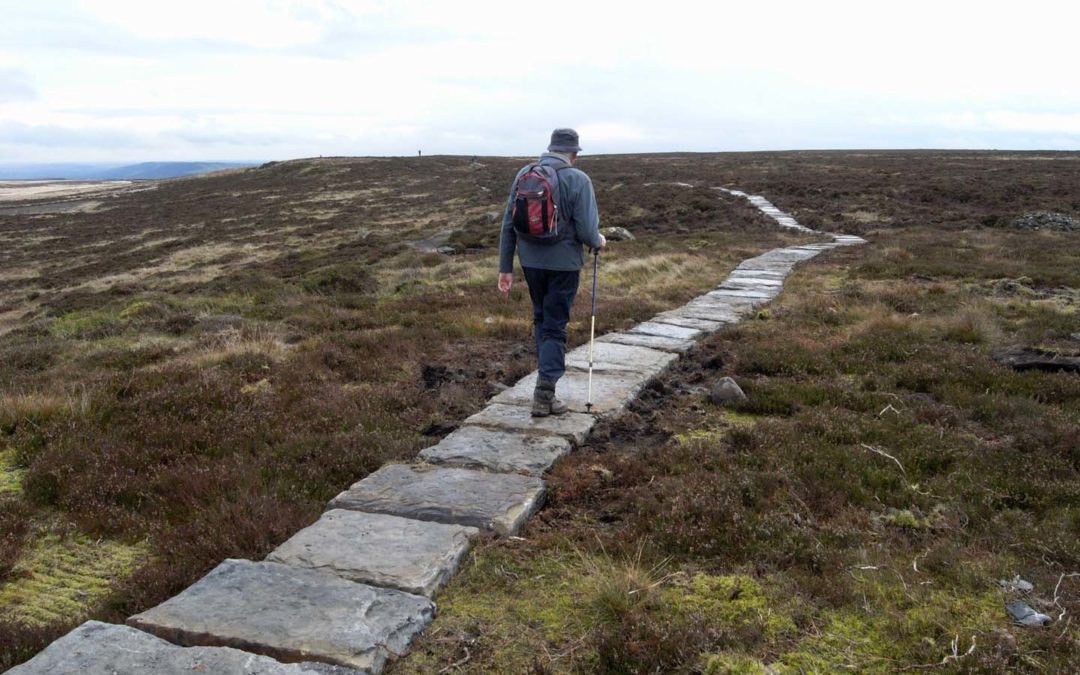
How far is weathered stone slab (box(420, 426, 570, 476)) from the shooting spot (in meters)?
4.80

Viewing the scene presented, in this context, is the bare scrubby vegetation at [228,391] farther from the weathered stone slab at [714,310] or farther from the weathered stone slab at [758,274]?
the weathered stone slab at [714,310]

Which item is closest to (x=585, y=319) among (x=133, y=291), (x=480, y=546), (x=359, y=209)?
(x=480, y=546)

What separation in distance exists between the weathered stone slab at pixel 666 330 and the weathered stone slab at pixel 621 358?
0.78m

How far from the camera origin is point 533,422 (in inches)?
220

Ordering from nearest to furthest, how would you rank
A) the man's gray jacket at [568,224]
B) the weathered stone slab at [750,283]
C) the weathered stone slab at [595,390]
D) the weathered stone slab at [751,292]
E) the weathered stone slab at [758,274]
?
the man's gray jacket at [568,224], the weathered stone slab at [595,390], the weathered stone slab at [751,292], the weathered stone slab at [750,283], the weathered stone slab at [758,274]

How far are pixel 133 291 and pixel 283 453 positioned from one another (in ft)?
58.6

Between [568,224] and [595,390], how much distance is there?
1551 millimetres

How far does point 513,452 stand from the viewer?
5.01 meters

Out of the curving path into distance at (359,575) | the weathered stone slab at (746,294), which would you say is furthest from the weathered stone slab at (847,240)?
the curving path into distance at (359,575)

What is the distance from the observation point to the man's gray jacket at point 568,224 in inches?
216

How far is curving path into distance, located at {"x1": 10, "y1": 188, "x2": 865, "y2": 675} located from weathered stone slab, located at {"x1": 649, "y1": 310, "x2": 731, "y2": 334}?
11.3 feet

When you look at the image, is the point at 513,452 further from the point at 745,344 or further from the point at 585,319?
the point at 585,319

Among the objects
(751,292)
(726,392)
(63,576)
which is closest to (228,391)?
(63,576)

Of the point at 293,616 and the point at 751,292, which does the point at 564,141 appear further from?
the point at 751,292
